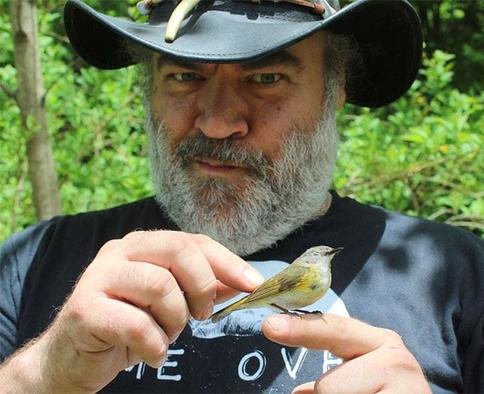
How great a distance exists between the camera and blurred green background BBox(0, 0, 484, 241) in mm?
3617

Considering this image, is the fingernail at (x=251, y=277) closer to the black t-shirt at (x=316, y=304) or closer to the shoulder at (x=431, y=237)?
the black t-shirt at (x=316, y=304)

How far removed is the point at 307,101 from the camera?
88.4 inches

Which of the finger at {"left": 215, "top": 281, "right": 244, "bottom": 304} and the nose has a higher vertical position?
the nose

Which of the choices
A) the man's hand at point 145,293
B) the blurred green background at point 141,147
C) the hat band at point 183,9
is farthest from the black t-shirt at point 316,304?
the blurred green background at point 141,147

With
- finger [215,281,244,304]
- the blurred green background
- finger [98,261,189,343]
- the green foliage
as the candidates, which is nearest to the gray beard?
finger [215,281,244,304]

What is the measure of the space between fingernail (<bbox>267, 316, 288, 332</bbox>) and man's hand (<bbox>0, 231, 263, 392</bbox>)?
5.4 inches

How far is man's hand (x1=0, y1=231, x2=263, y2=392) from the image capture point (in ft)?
4.46

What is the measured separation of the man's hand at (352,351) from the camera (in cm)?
130

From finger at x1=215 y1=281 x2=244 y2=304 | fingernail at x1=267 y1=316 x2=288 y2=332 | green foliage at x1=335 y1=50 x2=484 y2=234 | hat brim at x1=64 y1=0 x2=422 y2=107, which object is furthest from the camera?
green foliage at x1=335 y1=50 x2=484 y2=234

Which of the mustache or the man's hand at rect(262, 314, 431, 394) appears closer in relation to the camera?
the man's hand at rect(262, 314, 431, 394)

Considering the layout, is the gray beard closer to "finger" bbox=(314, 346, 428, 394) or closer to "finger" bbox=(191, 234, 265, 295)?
"finger" bbox=(191, 234, 265, 295)

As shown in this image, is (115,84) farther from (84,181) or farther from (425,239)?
(425,239)

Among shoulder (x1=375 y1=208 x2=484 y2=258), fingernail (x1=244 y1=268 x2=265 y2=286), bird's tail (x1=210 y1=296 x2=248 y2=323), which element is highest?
fingernail (x1=244 y1=268 x2=265 y2=286)

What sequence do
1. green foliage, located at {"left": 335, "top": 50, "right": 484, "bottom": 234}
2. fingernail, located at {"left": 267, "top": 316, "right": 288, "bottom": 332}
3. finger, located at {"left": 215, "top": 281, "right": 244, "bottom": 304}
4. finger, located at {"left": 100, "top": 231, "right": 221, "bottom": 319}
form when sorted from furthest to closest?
green foliage, located at {"left": 335, "top": 50, "right": 484, "bottom": 234}, finger, located at {"left": 215, "top": 281, "right": 244, "bottom": 304}, finger, located at {"left": 100, "top": 231, "right": 221, "bottom": 319}, fingernail, located at {"left": 267, "top": 316, "right": 288, "bottom": 332}
